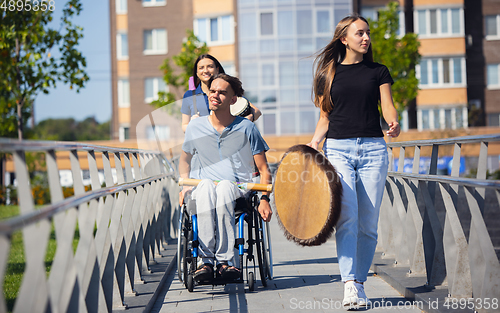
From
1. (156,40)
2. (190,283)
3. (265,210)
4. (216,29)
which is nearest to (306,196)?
(265,210)

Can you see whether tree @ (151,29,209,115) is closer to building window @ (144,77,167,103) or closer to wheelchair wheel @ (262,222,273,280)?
building window @ (144,77,167,103)

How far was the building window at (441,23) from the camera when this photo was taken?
3869cm

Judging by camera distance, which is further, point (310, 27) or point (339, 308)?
point (310, 27)

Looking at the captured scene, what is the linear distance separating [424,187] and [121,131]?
37.5m

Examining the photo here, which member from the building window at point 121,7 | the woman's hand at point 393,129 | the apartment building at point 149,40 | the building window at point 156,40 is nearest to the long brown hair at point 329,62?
the woman's hand at point 393,129

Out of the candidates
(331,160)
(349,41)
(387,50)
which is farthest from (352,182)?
(387,50)

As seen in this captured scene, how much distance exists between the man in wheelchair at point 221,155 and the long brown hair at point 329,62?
83 cm

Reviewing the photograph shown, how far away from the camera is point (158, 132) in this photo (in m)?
6.30

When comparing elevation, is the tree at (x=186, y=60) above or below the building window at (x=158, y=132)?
above

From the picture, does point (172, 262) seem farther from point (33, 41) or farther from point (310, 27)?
point (310, 27)

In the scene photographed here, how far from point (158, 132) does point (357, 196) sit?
2.41 m

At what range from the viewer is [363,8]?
38062 millimetres

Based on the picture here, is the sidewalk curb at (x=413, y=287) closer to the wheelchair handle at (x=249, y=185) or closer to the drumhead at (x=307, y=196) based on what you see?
the drumhead at (x=307, y=196)

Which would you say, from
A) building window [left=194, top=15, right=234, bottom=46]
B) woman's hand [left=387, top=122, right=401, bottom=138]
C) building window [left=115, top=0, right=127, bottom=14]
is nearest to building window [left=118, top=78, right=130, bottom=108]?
building window [left=115, top=0, right=127, bottom=14]
